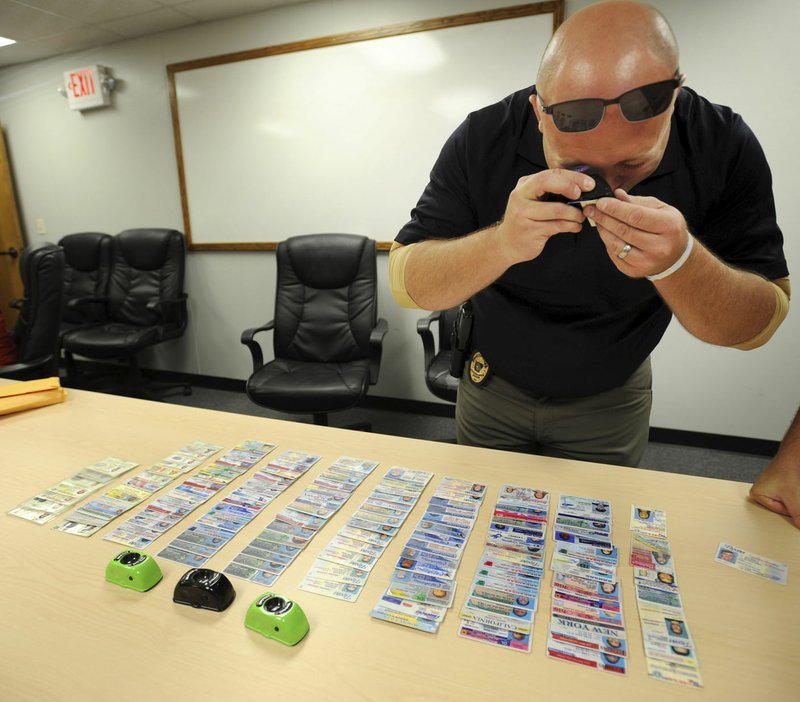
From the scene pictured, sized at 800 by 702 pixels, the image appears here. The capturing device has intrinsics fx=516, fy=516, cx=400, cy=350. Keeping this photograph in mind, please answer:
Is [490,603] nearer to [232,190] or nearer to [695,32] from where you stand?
[695,32]

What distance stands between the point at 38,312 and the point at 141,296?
1.47 m

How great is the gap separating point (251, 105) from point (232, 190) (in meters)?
0.56

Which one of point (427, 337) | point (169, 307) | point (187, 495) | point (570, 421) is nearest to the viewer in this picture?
point (187, 495)

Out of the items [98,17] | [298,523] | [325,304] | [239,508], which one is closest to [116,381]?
[325,304]

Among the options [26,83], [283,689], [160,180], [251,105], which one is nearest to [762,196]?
[283,689]

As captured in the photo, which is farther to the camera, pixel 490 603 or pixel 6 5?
pixel 6 5

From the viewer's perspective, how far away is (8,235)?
4.41 m

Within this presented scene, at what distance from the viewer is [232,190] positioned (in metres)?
3.51

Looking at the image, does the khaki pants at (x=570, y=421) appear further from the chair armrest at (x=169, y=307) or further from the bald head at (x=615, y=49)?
the chair armrest at (x=169, y=307)

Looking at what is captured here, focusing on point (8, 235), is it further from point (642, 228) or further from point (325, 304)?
point (642, 228)

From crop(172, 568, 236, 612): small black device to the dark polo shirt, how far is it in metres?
0.68

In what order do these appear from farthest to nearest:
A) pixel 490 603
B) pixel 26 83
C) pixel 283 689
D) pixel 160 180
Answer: pixel 26 83, pixel 160 180, pixel 490 603, pixel 283 689

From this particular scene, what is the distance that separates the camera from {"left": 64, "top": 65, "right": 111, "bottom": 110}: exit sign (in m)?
3.67

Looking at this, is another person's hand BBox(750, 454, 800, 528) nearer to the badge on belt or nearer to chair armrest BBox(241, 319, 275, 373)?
the badge on belt
